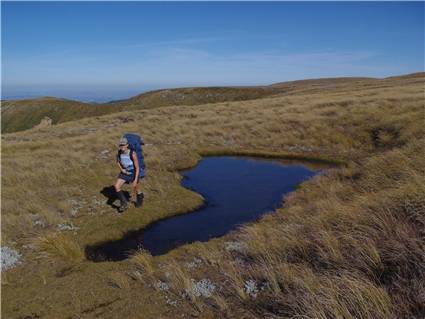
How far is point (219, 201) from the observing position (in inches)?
715

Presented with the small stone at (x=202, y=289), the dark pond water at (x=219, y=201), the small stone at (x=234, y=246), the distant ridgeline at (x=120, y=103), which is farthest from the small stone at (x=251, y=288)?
the distant ridgeline at (x=120, y=103)

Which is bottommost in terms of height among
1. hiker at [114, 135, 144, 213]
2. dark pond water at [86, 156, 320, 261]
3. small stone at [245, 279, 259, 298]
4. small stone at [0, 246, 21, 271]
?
dark pond water at [86, 156, 320, 261]

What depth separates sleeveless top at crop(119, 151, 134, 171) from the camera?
49.1ft

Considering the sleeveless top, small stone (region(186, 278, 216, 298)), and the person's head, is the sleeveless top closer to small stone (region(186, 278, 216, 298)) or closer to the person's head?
the person's head

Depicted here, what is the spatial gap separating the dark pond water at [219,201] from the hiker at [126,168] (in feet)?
5.59

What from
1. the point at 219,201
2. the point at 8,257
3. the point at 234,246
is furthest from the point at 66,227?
the point at 219,201

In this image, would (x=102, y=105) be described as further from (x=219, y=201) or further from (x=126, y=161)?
(x=126, y=161)

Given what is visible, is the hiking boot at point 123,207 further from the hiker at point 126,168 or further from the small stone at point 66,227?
the small stone at point 66,227

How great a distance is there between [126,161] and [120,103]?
117m

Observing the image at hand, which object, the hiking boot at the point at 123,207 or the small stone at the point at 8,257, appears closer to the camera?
the small stone at the point at 8,257

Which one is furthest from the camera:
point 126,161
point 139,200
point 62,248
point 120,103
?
point 120,103

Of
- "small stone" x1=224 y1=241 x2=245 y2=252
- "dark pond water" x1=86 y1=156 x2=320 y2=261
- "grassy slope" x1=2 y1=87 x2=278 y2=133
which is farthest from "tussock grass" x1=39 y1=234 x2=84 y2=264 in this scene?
"grassy slope" x1=2 y1=87 x2=278 y2=133

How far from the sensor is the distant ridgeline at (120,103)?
4326 inches

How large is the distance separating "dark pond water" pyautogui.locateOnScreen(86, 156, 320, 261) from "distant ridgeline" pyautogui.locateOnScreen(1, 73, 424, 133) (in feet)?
256
